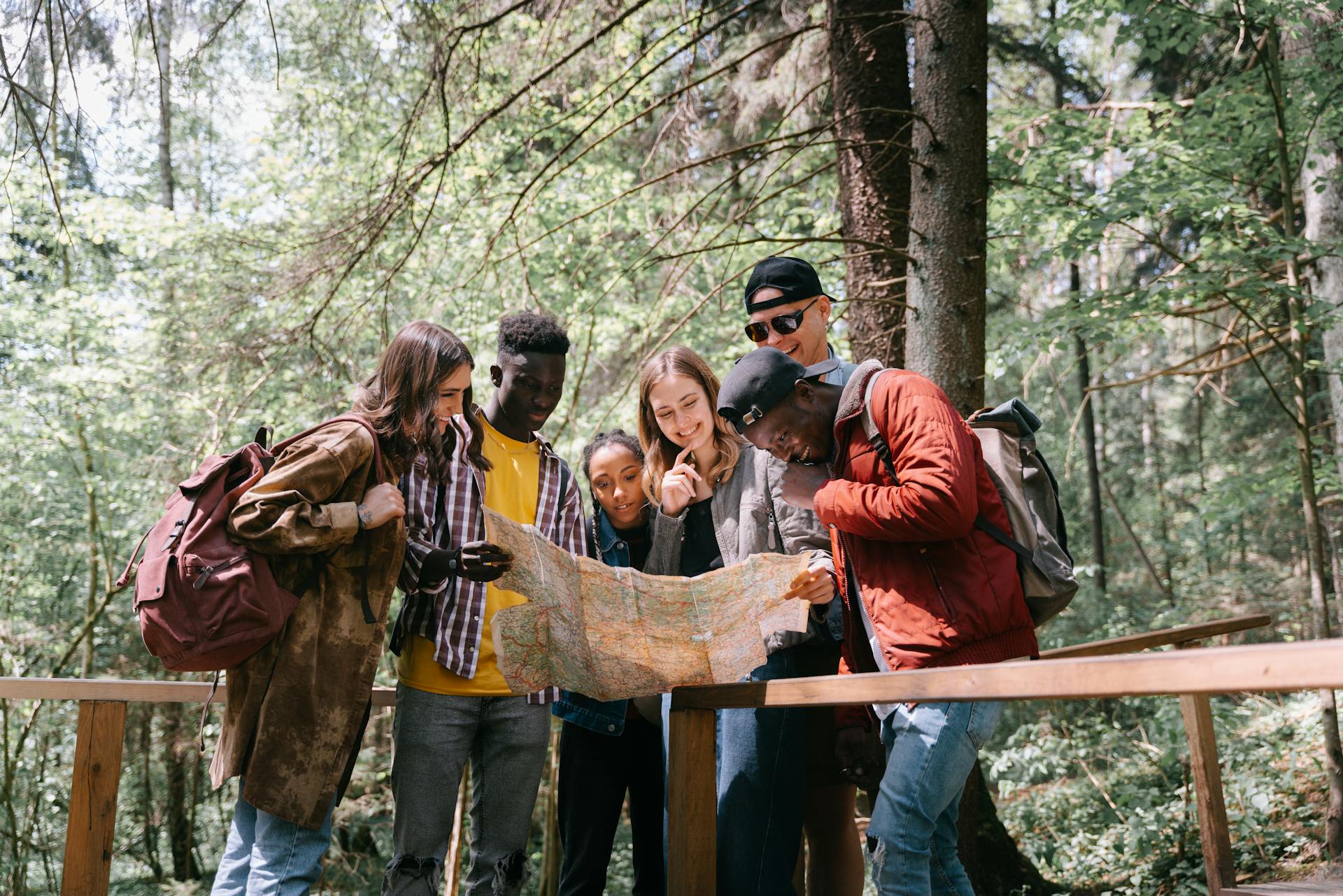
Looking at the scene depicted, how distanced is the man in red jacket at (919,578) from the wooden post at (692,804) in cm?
35

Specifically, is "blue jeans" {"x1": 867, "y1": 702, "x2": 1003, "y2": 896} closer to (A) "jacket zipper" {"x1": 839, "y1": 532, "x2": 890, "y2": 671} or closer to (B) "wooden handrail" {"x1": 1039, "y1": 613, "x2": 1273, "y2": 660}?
(A) "jacket zipper" {"x1": 839, "y1": 532, "x2": 890, "y2": 671}

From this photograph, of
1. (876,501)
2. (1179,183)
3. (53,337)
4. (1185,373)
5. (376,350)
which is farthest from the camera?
(376,350)

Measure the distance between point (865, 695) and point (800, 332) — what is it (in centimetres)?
132

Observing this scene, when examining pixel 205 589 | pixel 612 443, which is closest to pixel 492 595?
pixel 612 443

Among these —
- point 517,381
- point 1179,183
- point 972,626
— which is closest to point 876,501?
point 972,626

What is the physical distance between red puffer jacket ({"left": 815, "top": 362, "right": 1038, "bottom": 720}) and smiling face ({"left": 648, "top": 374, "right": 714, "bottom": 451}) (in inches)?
28.7

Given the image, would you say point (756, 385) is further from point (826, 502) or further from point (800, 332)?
point (800, 332)

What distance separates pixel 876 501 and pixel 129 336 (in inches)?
374

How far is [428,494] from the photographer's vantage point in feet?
8.95

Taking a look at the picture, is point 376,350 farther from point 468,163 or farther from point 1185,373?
point 1185,373

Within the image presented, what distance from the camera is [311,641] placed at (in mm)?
2293

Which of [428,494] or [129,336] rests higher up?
[129,336]

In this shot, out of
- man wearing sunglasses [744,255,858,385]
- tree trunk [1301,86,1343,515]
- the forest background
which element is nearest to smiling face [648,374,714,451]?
man wearing sunglasses [744,255,858,385]

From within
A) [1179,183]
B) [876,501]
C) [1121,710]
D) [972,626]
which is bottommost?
[1121,710]
